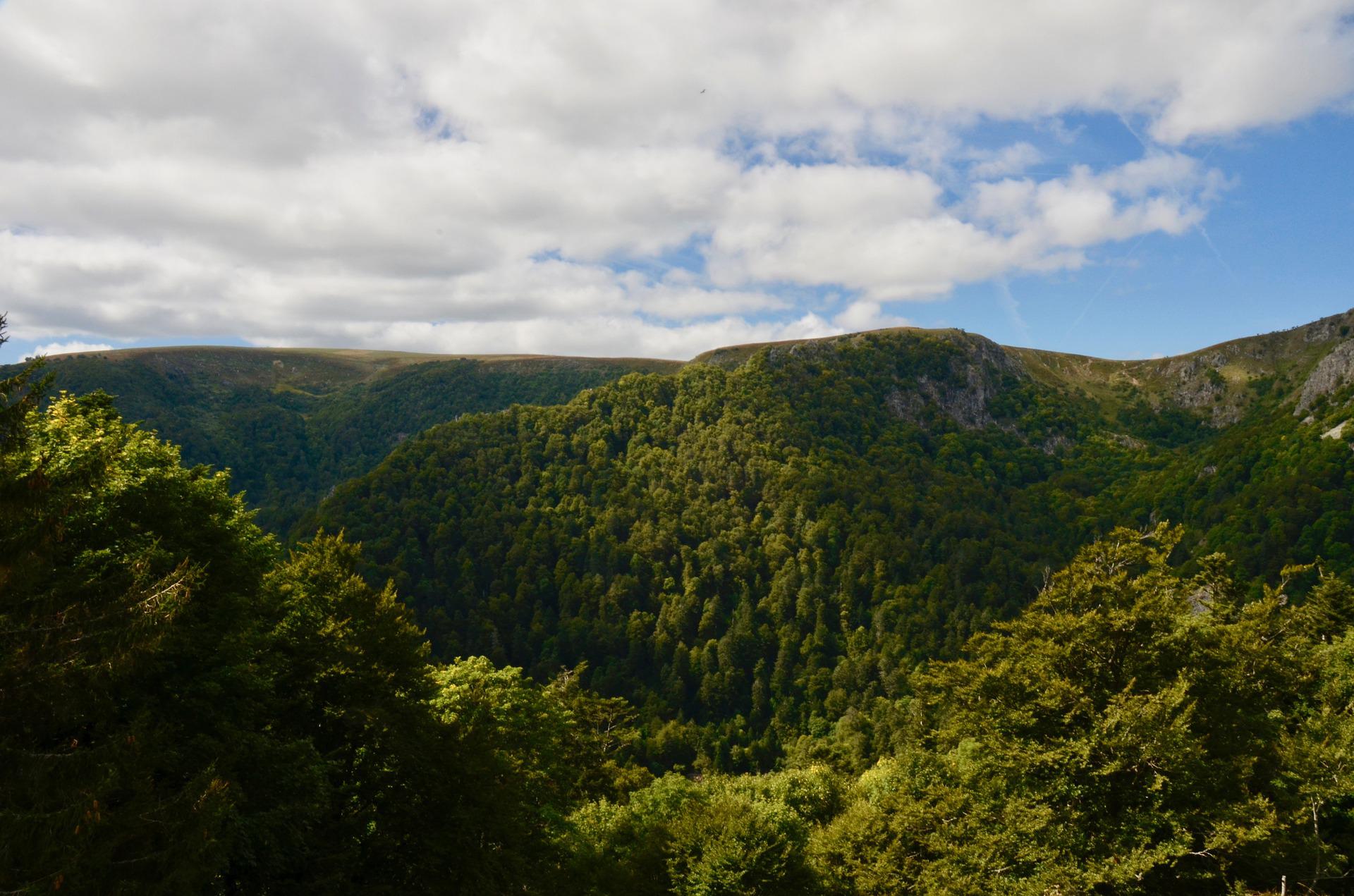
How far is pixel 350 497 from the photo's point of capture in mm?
155375

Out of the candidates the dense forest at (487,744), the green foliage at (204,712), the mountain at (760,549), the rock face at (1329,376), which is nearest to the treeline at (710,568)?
the mountain at (760,549)

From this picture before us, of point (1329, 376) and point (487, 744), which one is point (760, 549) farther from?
point (487, 744)

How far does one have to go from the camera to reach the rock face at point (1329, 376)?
144125mm

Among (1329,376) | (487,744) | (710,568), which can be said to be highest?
(1329,376)

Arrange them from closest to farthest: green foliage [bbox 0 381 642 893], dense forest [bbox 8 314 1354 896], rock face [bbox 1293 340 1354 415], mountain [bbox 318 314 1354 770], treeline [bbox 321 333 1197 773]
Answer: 1. green foliage [bbox 0 381 642 893]
2. dense forest [bbox 8 314 1354 896]
3. mountain [bbox 318 314 1354 770]
4. treeline [bbox 321 333 1197 773]
5. rock face [bbox 1293 340 1354 415]

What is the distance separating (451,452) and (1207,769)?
183 meters

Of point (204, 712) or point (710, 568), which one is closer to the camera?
point (204, 712)

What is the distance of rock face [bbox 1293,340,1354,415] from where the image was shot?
144125 millimetres

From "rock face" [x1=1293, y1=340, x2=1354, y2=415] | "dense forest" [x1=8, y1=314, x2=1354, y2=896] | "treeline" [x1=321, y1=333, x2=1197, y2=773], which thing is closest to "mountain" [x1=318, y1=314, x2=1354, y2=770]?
"treeline" [x1=321, y1=333, x2=1197, y2=773]

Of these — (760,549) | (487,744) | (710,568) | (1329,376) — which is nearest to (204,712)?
(487,744)

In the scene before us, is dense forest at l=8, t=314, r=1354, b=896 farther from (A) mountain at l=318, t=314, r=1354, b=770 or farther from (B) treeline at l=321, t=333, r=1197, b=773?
(B) treeline at l=321, t=333, r=1197, b=773

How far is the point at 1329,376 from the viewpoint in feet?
488

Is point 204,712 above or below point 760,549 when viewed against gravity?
above

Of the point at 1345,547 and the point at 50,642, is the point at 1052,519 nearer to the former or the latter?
the point at 1345,547
